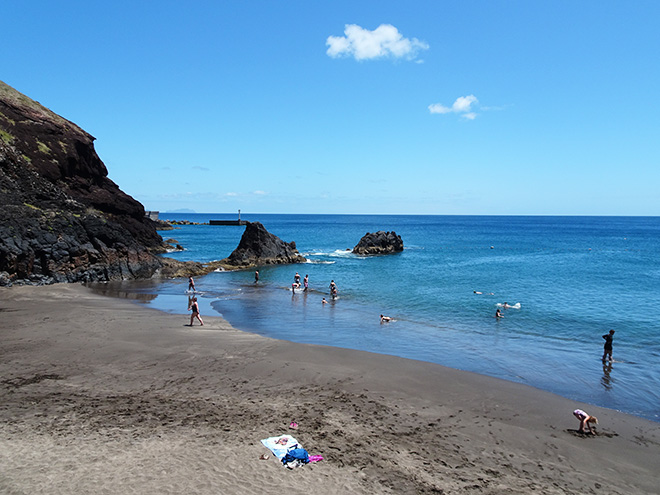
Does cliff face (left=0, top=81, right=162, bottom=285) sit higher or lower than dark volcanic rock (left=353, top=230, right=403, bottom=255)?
higher

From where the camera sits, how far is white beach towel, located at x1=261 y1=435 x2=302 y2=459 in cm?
964

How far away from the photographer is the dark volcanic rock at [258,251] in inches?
2244

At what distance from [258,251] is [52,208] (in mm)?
27065

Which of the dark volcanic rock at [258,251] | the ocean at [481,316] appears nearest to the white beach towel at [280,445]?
the ocean at [481,316]

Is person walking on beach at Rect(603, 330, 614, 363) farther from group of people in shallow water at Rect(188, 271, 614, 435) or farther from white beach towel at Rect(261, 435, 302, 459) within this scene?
white beach towel at Rect(261, 435, 302, 459)

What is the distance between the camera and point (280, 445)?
9.93 m

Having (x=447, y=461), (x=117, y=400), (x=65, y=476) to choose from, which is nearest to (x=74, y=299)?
(x=117, y=400)

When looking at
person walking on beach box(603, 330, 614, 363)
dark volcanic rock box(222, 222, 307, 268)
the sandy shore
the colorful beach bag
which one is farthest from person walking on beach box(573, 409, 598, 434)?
dark volcanic rock box(222, 222, 307, 268)

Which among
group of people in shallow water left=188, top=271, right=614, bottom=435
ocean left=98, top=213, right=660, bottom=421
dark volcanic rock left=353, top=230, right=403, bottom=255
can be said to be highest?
dark volcanic rock left=353, top=230, right=403, bottom=255

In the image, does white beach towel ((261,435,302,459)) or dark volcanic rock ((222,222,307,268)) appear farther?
dark volcanic rock ((222,222,307,268))

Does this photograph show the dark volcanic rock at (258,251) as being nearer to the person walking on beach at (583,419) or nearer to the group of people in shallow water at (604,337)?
the group of people in shallow water at (604,337)

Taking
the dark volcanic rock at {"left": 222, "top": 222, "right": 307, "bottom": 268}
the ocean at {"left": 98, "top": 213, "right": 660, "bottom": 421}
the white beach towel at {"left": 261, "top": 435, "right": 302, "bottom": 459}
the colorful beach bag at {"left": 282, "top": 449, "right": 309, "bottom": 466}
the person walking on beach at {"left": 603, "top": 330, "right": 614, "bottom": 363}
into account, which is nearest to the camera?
the colorful beach bag at {"left": 282, "top": 449, "right": 309, "bottom": 466}

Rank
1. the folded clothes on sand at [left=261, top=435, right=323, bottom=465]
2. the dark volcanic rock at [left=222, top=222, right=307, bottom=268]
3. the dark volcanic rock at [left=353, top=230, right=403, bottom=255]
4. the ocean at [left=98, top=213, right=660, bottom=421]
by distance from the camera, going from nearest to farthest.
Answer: the folded clothes on sand at [left=261, top=435, right=323, bottom=465] < the ocean at [left=98, top=213, right=660, bottom=421] < the dark volcanic rock at [left=222, top=222, right=307, bottom=268] < the dark volcanic rock at [left=353, top=230, right=403, bottom=255]

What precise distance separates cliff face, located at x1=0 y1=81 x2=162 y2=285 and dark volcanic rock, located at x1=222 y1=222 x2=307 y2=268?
15.0m
